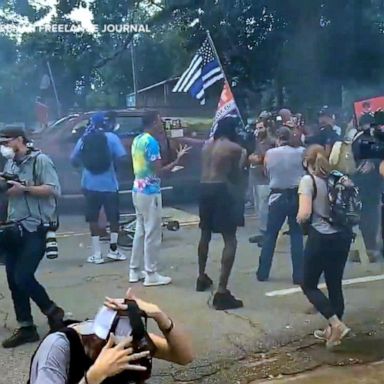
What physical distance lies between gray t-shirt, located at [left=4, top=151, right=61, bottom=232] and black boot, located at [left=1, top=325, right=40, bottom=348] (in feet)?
1.97

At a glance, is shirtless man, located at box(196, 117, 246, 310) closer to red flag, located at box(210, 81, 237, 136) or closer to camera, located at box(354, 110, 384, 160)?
camera, located at box(354, 110, 384, 160)

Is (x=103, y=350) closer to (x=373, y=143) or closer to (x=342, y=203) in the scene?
(x=373, y=143)

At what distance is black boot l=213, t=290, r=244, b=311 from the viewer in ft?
15.8

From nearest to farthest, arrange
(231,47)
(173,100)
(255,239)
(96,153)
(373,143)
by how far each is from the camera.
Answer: (373,143) → (96,153) → (255,239) → (231,47) → (173,100)

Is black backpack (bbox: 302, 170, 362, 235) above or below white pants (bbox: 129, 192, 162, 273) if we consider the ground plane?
above

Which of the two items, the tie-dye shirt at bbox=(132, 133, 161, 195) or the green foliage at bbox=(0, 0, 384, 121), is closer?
the tie-dye shirt at bbox=(132, 133, 161, 195)

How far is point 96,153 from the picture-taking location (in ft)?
20.6

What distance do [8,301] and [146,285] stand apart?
3.25 feet

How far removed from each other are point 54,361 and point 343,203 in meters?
2.62

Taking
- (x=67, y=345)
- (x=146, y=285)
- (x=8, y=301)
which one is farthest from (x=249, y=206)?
(x=67, y=345)

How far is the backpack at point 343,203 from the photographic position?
4218 mm

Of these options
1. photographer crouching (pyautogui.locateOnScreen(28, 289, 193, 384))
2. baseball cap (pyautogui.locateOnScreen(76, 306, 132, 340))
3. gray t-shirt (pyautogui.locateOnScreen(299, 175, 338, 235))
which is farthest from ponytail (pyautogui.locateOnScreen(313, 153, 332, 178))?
baseball cap (pyautogui.locateOnScreen(76, 306, 132, 340))

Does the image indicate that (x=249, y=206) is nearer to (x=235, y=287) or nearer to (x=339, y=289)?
(x=235, y=287)

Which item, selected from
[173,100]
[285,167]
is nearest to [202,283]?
[285,167]
